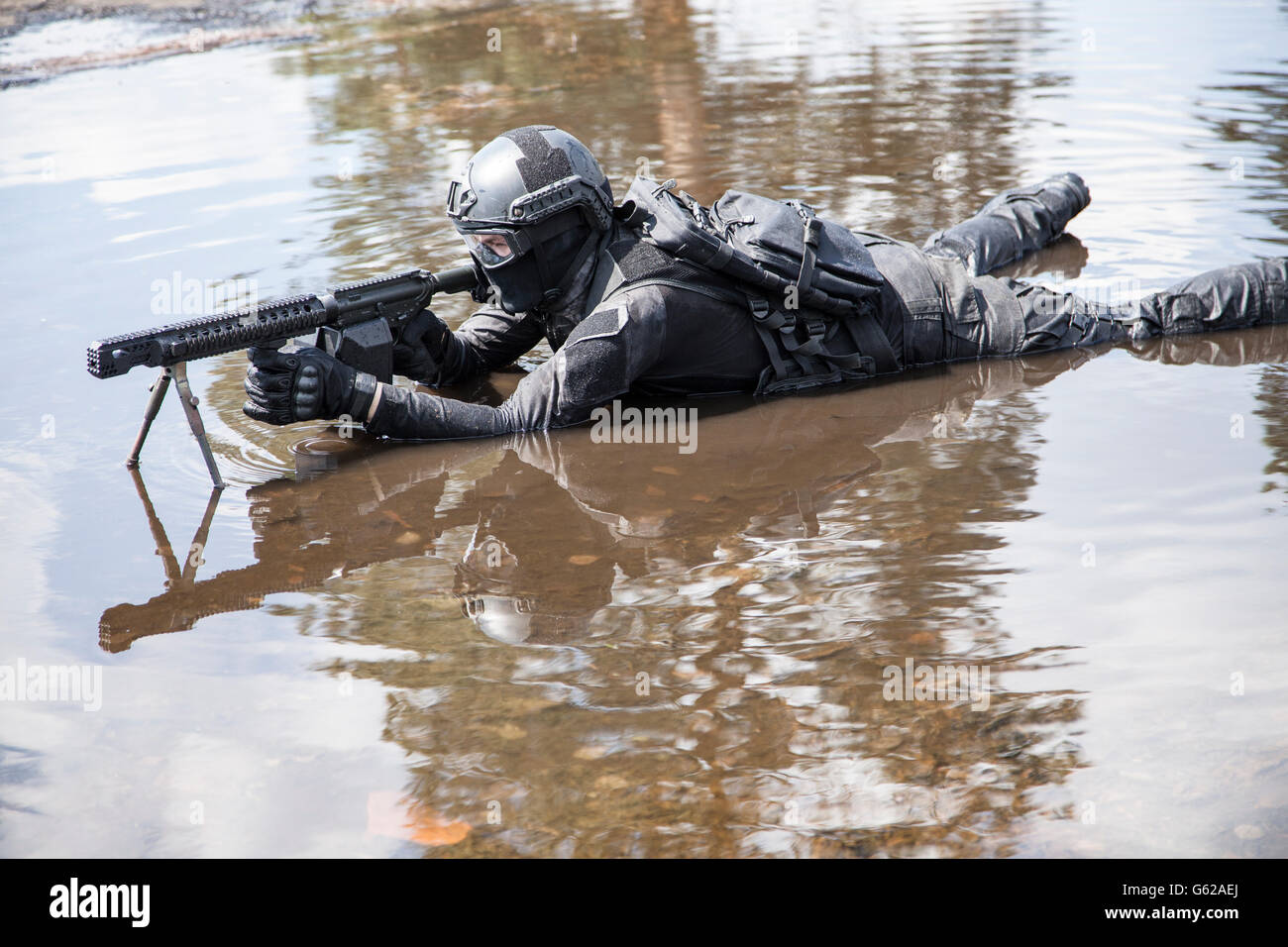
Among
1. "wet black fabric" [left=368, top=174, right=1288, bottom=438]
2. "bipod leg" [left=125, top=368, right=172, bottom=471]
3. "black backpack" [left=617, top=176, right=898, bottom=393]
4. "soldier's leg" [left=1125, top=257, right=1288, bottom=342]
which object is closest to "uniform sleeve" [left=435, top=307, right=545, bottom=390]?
"wet black fabric" [left=368, top=174, right=1288, bottom=438]

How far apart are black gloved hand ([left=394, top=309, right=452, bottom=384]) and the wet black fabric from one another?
0.06 meters

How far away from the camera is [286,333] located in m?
4.51

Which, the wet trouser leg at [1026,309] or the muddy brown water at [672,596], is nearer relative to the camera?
the muddy brown water at [672,596]

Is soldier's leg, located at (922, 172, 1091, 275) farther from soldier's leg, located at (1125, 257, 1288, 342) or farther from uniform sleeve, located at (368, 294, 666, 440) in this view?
uniform sleeve, located at (368, 294, 666, 440)

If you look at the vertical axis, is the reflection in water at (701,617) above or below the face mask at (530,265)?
below

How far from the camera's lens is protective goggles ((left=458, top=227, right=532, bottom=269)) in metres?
4.64

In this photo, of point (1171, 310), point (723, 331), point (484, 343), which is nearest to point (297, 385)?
point (484, 343)

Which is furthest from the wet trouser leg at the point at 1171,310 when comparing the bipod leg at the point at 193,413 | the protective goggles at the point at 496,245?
the bipod leg at the point at 193,413

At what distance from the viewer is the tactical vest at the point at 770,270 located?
15.6 ft

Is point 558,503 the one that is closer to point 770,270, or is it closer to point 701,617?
point 701,617

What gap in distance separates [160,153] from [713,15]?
8.31 m

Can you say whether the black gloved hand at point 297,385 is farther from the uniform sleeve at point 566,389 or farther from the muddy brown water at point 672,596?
the muddy brown water at point 672,596
